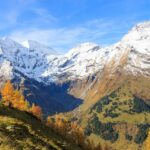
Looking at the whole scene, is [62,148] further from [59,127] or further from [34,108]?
[34,108]

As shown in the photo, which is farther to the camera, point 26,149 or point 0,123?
point 0,123

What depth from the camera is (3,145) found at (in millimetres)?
55344

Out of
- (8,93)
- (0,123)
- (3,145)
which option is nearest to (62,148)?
(0,123)

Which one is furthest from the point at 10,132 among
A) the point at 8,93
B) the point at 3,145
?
the point at 8,93

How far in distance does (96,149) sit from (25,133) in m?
114

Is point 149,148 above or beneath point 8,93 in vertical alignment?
beneath

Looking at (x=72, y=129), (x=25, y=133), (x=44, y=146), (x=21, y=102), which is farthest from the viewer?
(x=72, y=129)

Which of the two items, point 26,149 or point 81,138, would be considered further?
point 81,138

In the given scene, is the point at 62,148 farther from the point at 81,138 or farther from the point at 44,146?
the point at 81,138

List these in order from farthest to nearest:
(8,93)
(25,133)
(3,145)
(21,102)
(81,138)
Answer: (81,138), (21,102), (8,93), (25,133), (3,145)

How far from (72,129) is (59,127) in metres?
9.26

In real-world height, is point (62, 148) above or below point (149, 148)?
above

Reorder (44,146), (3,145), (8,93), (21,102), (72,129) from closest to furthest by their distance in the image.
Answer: (3,145) → (44,146) → (8,93) → (21,102) → (72,129)

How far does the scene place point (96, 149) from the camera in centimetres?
17712
